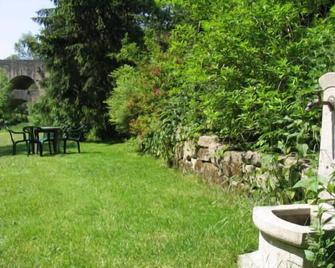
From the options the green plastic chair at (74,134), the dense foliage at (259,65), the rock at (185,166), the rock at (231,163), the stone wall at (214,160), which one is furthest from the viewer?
the green plastic chair at (74,134)

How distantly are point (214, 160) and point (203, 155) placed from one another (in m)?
0.40

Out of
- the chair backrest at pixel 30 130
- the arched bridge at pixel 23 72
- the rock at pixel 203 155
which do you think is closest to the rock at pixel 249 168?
the rock at pixel 203 155

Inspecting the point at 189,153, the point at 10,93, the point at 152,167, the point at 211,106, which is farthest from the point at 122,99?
the point at 10,93

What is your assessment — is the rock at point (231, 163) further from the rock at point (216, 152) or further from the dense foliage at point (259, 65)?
the dense foliage at point (259, 65)

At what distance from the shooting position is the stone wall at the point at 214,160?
4236 millimetres

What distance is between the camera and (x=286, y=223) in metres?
2.08

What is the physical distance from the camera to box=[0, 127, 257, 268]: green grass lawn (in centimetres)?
286

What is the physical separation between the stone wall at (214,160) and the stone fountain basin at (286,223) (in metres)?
1.55

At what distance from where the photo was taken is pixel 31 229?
3.55m

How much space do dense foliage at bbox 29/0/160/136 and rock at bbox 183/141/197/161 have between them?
6.85m

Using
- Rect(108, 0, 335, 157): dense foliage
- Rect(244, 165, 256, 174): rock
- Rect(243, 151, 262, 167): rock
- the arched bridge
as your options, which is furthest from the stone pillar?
the arched bridge

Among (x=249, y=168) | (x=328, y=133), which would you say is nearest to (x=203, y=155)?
(x=249, y=168)

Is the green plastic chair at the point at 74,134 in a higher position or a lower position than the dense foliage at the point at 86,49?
lower

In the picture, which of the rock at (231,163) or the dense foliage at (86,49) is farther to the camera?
the dense foliage at (86,49)
